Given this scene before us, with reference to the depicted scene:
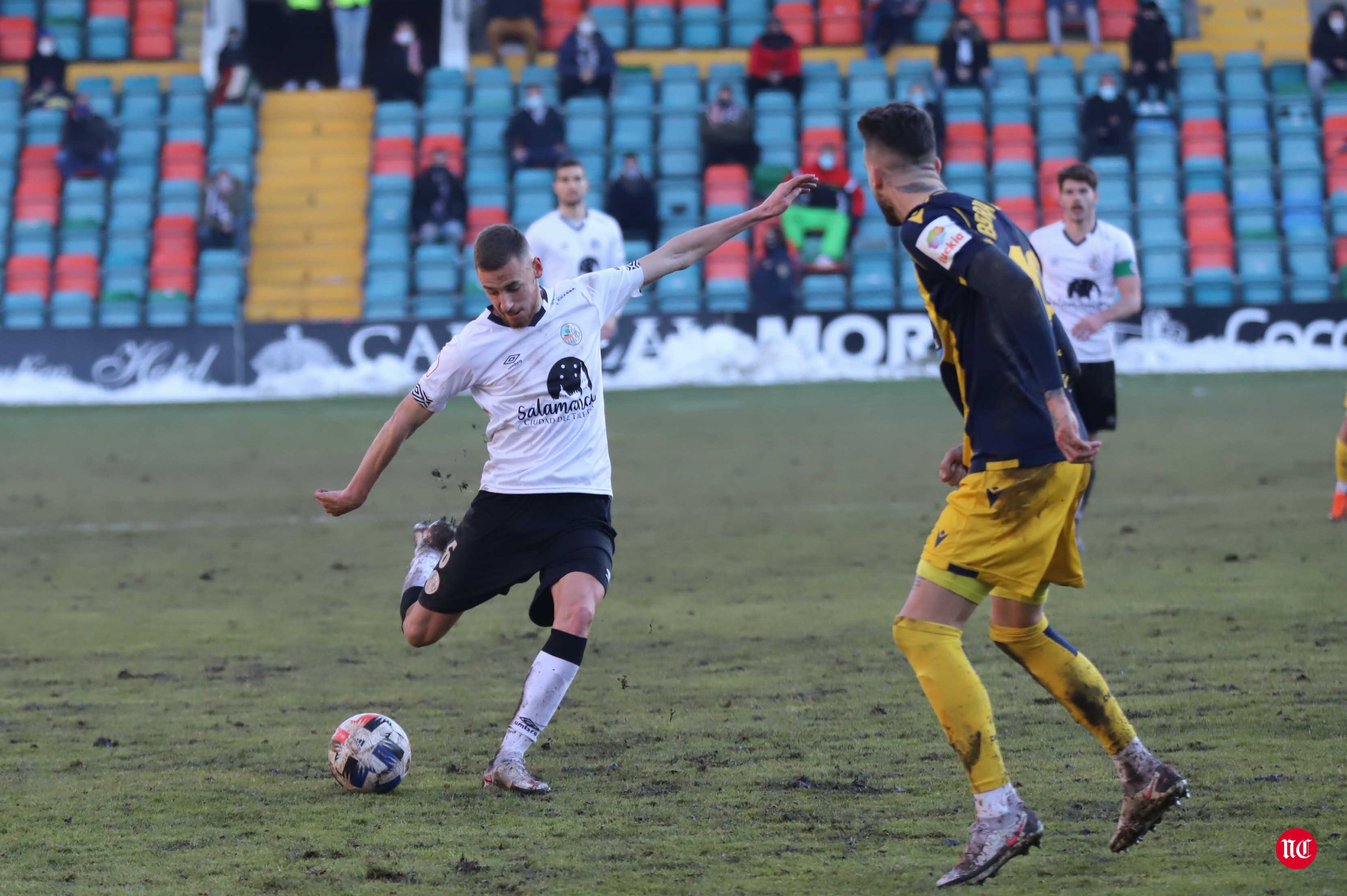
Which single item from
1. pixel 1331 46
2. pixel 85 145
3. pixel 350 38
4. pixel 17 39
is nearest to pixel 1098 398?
pixel 1331 46

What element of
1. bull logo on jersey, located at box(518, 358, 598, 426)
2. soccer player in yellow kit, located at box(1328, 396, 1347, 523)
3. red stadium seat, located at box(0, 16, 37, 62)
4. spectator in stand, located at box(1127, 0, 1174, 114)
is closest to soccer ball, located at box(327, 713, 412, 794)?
bull logo on jersey, located at box(518, 358, 598, 426)

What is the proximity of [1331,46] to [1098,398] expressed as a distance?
17.2 metres

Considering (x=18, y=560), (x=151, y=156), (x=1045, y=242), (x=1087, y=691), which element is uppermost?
(x=151, y=156)

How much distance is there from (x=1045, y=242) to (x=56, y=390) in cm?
1420

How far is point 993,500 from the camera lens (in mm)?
4043

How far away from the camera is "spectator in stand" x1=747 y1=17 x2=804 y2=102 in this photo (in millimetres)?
23844

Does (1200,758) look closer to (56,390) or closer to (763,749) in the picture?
(763,749)

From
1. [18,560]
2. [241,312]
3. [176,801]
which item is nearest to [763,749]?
[176,801]

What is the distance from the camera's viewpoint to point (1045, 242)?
1008cm

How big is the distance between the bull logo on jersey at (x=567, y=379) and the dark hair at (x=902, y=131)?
154cm

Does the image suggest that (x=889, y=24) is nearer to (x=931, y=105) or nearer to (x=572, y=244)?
(x=931, y=105)

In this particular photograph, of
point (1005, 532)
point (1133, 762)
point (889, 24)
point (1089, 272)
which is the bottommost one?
point (1133, 762)

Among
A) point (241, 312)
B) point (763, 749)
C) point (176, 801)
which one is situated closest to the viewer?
point (176, 801)

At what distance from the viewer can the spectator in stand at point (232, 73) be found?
81.3 feet
